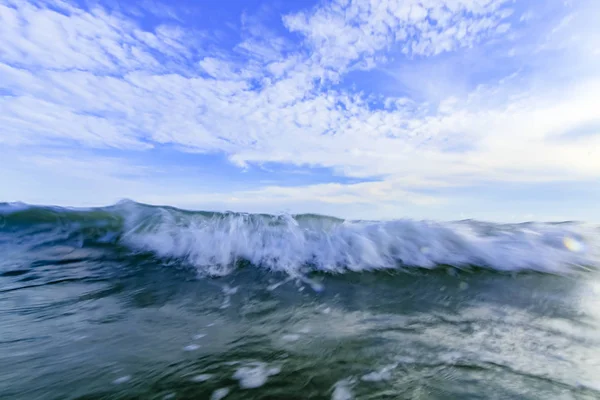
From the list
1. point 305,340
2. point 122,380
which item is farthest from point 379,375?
point 122,380

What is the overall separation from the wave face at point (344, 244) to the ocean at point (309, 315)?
0.03 metres

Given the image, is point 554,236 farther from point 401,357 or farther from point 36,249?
point 36,249

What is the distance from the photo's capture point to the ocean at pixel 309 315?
1.58 metres

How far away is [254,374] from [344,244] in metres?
3.57

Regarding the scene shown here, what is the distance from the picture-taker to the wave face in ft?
14.7

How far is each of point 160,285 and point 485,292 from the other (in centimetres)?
353

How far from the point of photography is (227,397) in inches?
56.8

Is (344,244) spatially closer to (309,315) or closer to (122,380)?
(309,315)

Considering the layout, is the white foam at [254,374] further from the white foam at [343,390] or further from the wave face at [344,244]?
the wave face at [344,244]

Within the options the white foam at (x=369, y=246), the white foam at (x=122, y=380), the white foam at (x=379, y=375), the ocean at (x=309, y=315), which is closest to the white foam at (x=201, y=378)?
the ocean at (x=309, y=315)

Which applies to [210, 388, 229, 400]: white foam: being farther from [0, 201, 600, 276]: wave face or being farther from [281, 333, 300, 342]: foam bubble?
[0, 201, 600, 276]: wave face

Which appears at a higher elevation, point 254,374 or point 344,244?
point 344,244

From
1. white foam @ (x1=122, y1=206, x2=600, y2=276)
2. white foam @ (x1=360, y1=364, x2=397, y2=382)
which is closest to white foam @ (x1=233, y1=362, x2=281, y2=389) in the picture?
white foam @ (x1=360, y1=364, x2=397, y2=382)

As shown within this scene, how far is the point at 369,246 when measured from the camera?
4.95m
